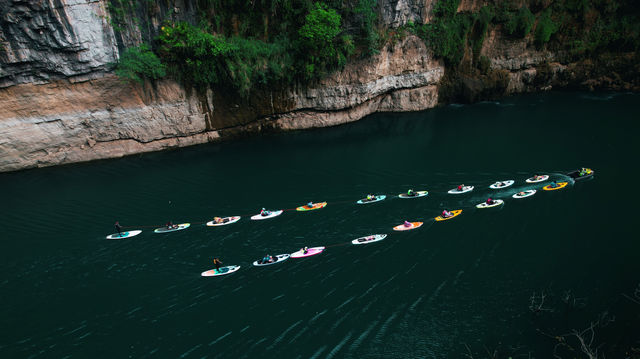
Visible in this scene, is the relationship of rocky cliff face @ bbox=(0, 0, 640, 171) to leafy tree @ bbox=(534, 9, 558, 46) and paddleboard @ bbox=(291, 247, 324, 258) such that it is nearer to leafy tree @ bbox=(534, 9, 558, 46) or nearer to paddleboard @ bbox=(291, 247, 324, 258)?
leafy tree @ bbox=(534, 9, 558, 46)

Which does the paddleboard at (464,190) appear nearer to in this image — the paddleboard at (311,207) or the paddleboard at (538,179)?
the paddleboard at (538,179)

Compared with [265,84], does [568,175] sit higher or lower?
lower

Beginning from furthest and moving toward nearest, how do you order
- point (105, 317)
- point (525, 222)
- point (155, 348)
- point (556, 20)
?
point (556, 20) → point (525, 222) → point (105, 317) → point (155, 348)

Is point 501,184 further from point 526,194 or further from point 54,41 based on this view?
point 54,41

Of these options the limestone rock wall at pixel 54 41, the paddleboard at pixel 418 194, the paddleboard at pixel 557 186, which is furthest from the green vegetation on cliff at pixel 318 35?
the paddleboard at pixel 557 186

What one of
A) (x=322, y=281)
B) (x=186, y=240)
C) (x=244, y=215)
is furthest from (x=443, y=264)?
(x=186, y=240)

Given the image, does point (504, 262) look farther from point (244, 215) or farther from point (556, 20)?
point (556, 20)

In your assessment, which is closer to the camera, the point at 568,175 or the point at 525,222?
the point at 525,222
